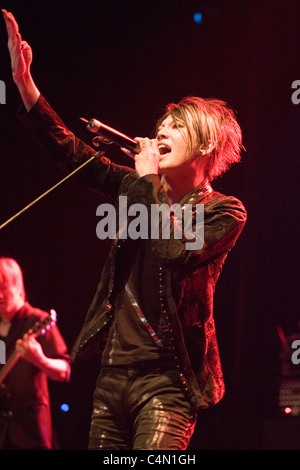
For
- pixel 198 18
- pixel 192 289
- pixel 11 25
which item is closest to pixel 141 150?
pixel 192 289

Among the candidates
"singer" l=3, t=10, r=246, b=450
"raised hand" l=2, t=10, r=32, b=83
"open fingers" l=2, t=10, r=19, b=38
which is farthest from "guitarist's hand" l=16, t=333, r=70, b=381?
"open fingers" l=2, t=10, r=19, b=38

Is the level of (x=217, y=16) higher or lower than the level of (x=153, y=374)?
higher

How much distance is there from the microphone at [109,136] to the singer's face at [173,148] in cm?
20

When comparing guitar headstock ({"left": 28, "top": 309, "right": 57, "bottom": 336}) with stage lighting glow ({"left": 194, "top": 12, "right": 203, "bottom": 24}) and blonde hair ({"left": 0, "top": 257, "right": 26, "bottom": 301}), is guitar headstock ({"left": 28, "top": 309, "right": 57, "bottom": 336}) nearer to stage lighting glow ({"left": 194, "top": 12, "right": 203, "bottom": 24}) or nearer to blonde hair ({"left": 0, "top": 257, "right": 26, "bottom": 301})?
blonde hair ({"left": 0, "top": 257, "right": 26, "bottom": 301})

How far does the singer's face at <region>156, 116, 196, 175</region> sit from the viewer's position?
223 centimetres

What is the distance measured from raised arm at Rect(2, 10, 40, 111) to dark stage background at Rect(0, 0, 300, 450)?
197 cm

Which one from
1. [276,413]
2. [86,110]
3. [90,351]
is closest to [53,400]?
[276,413]

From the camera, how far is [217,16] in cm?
415

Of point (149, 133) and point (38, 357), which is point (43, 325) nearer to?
point (38, 357)

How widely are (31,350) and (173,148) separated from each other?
6.18ft

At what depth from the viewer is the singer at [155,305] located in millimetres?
1891

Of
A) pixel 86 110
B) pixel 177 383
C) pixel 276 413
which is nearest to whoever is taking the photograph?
pixel 177 383

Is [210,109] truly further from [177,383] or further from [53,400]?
[53,400]
